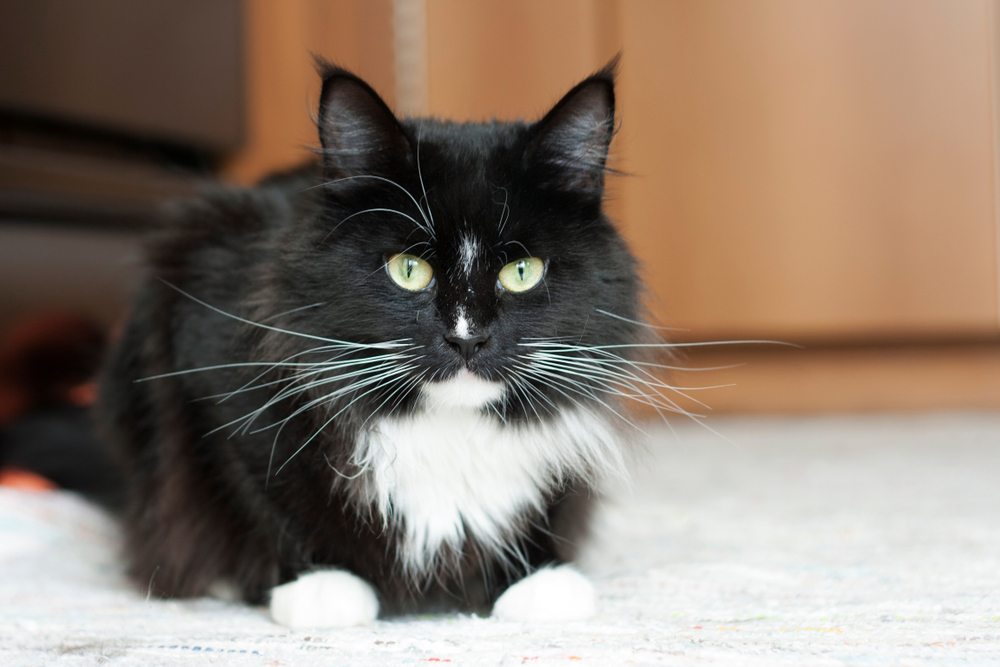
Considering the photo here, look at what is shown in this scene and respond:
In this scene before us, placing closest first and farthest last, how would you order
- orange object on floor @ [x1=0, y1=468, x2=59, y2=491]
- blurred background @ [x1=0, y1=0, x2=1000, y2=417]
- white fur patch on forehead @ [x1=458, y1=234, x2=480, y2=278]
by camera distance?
white fur patch on forehead @ [x1=458, y1=234, x2=480, y2=278] → orange object on floor @ [x1=0, y1=468, x2=59, y2=491] → blurred background @ [x1=0, y1=0, x2=1000, y2=417]

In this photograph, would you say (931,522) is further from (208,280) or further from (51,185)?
(51,185)

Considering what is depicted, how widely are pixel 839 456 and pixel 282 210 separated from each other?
1.68 metres

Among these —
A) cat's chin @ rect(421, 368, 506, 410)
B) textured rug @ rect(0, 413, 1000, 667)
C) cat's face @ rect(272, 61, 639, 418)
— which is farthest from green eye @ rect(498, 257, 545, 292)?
textured rug @ rect(0, 413, 1000, 667)

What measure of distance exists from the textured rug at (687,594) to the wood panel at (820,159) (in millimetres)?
1273

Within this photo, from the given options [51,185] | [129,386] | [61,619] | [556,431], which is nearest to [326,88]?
[556,431]

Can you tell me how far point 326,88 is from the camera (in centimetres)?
89

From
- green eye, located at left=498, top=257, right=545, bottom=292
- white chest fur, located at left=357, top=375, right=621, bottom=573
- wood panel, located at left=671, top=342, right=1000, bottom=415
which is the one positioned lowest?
wood panel, located at left=671, top=342, right=1000, bottom=415

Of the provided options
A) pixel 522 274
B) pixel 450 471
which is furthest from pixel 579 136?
pixel 450 471

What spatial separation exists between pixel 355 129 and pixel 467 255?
0.21 metres

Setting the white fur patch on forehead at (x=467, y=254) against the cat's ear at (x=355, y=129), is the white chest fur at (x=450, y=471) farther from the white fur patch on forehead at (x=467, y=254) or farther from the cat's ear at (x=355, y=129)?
the cat's ear at (x=355, y=129)

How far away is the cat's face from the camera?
2.81 ft

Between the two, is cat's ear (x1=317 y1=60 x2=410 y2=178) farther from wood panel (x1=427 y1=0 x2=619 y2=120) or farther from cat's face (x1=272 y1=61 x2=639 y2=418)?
wood panel (x1=427 y1=0 x2=619 y2=120)

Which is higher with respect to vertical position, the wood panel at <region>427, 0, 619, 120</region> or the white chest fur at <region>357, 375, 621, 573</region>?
the wood panel at <region>427, 0, 619, 120</region>

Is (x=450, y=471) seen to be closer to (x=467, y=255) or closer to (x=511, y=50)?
(x=467, y=255)
